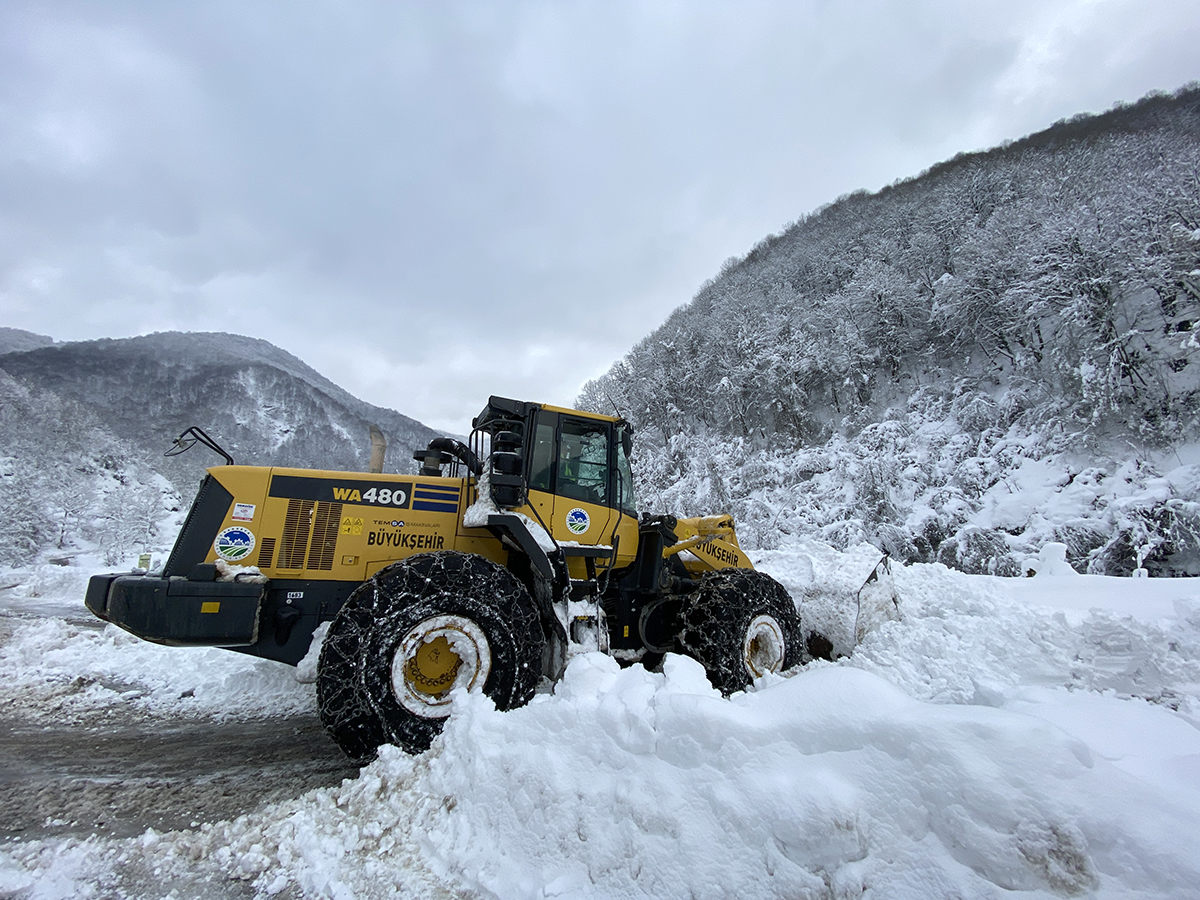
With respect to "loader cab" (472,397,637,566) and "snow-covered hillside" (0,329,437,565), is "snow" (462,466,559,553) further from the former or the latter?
"snow-covered hillside" (0,329,437,565)

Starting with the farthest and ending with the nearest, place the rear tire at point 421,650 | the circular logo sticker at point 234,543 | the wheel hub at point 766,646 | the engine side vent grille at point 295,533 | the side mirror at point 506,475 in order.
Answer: the wheel hub at point 766,646 < the side mirror at point 506,475 < the engine side vent grille at point 295,533 < the circular logo sticker at point 234,543 < the rear tire at point 421,650

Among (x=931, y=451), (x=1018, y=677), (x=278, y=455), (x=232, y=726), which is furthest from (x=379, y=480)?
(x=278, y=455)

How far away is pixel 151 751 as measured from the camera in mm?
4445

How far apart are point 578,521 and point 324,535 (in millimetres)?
2253

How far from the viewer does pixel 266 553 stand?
452cm

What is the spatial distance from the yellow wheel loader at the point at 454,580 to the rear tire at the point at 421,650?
0.01 meters

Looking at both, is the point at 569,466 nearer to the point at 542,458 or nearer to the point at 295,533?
the point at 542,458

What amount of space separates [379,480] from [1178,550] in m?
14.5

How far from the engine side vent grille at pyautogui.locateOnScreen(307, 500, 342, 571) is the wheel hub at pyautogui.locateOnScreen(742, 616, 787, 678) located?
13.1ft

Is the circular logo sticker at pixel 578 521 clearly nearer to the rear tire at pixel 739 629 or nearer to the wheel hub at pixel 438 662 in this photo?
the rear tire at pixel 739 629

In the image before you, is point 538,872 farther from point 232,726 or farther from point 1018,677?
point 232,726

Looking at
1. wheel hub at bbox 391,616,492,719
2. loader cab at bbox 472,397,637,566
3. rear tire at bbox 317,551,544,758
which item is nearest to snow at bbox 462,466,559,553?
loader cab at bbox 472,397,637,566

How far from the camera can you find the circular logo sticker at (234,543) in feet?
14.5

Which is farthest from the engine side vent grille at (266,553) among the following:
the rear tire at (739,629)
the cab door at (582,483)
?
the rear tire at (739,629)
